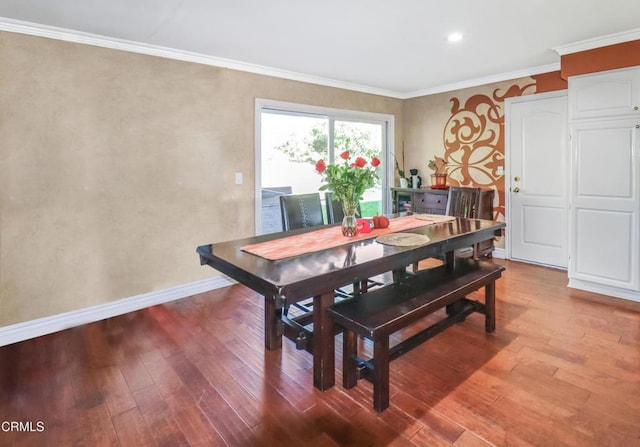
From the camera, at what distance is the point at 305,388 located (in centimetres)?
210

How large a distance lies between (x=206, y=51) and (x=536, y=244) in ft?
14.2

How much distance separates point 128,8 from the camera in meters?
2.49

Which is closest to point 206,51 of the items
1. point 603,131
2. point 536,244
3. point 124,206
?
point 124,206

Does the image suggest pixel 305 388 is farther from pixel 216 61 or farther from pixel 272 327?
pixel 216 61

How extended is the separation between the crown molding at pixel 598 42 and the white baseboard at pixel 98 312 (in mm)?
4094

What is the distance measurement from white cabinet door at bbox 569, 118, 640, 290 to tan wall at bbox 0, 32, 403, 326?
10.8ft

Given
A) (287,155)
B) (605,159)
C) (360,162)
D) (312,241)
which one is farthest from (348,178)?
(605,159)

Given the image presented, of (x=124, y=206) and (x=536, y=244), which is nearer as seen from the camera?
(x=124, y=206)

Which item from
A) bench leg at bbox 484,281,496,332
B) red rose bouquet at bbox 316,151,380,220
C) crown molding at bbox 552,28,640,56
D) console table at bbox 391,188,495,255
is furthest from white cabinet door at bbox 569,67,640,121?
red rose bouquet at bbox 316,151,380,220

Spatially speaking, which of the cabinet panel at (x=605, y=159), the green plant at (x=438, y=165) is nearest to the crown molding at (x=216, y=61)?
the green plant at (x=438, y=165)

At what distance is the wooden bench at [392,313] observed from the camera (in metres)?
1.88

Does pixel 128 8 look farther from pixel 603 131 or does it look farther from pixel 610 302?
pixel 610 302

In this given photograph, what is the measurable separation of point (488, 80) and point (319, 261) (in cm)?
393

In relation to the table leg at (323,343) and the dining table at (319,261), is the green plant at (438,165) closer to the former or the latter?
the dining table at (319,261)
